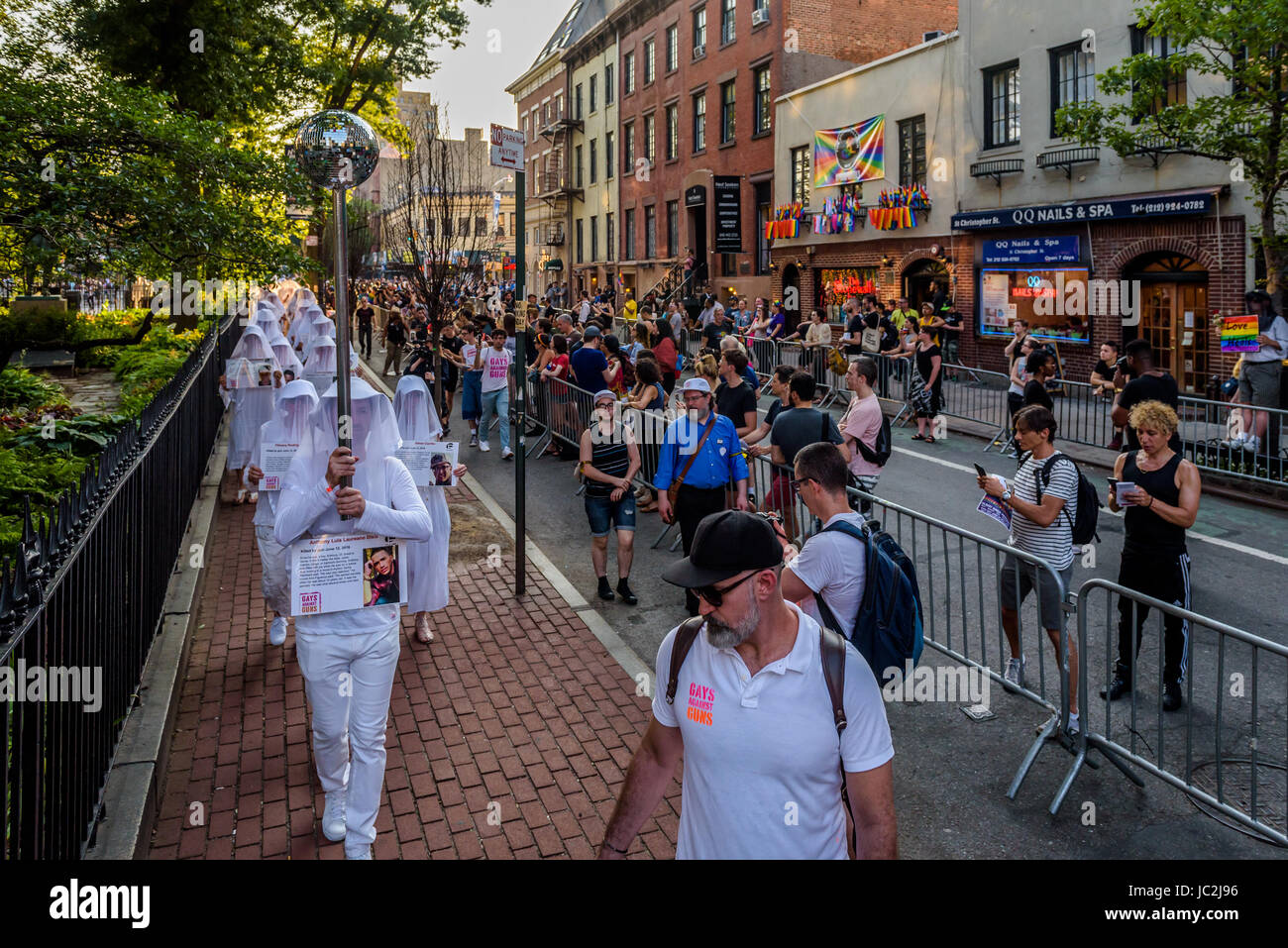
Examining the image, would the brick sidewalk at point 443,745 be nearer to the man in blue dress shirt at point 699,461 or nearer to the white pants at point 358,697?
the white pants at point 358,697

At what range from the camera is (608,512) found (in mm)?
8844

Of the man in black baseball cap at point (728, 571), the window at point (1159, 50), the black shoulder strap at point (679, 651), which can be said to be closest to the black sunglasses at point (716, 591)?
the man in black baseball cap at point (728, 571)

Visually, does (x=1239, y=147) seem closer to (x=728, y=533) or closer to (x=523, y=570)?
(x=523, y=570)

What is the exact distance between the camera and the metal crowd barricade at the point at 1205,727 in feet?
15.9

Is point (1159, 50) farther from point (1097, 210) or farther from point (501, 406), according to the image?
point (501, 406)

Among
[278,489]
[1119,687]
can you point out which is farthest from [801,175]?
[278,489]

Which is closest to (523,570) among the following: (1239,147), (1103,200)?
(1239,147)

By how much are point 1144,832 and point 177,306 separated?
19.8 m

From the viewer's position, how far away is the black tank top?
20.9ft

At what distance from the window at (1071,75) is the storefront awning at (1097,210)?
169 cm


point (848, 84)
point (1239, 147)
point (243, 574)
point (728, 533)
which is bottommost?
point (243, 574)

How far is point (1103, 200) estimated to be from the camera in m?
20.3

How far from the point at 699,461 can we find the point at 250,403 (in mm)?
5532

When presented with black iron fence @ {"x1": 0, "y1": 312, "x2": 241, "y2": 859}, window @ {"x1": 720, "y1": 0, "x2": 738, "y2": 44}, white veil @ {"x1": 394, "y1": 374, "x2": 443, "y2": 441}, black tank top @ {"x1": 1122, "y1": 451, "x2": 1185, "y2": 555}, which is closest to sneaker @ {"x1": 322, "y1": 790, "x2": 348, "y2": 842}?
black iron fence @ {"x1": 0, "y1": 312, "x2": 241, "y2": 859}
